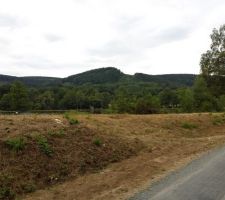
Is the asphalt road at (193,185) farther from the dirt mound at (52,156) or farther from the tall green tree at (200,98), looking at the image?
the tall green tree at (200,98)

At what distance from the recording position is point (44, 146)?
1374cm

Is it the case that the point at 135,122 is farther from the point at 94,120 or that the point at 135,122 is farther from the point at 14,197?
the point at 14,197

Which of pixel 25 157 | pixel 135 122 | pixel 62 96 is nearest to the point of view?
pixel 25 157

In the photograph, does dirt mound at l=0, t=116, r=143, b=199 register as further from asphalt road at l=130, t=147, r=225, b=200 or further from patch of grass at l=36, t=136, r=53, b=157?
asphalt road at l=130, t=147, r=225, b=200

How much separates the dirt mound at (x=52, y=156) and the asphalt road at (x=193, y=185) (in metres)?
2.58

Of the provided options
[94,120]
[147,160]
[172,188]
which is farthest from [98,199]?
[94,120]

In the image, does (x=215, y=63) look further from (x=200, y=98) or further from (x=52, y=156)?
(x=200, y=98)

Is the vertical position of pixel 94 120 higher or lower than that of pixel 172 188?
higher

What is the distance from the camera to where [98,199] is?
10695 mm

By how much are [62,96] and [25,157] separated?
139104mm

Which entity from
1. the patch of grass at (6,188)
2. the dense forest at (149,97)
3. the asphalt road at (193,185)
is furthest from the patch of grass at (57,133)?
the dense forest at (149,97)

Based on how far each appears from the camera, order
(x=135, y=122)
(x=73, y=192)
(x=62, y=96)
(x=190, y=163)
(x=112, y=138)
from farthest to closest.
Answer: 1. (x=62, y=96)
2. (x=135, y=122)
3. (x=112, y=138)
4. (x=190, y=163)
5. (x=73, y=192)

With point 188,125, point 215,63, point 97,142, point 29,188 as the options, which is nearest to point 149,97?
point 215,63

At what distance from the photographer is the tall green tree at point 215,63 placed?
42719 millimetres
